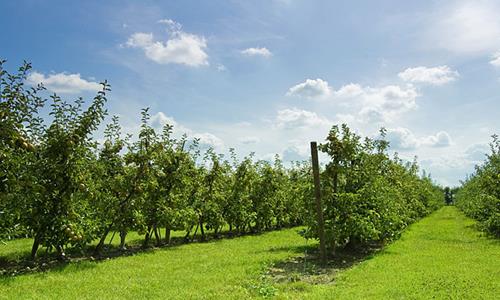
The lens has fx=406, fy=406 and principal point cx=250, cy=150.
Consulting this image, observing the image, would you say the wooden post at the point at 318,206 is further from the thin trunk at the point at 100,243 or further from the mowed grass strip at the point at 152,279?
the thin trunk at the point at 100,243

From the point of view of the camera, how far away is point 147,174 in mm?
17516

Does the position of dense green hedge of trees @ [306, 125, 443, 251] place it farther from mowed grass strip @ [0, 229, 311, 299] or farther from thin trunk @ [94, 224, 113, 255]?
thin trunk @ [94, 224, 113, 255]

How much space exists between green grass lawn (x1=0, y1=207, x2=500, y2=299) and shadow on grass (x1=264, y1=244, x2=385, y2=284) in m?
0.09

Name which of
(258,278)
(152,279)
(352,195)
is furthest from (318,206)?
(152,279)

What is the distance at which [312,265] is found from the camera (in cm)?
1377

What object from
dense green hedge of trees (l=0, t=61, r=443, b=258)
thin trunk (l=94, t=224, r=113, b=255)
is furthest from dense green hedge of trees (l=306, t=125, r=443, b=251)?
thin trunk (l=94, t=224, r=113, b=255)

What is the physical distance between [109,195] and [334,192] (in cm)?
918

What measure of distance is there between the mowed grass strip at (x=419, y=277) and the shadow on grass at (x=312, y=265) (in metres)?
0.56

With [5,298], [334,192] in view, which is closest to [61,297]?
[5,298]

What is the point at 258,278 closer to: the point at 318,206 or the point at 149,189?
the point at 318,206

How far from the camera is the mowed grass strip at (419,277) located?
30.6ft

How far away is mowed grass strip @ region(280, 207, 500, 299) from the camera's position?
9320 mm

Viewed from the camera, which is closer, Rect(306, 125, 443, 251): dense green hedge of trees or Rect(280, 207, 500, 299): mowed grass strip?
Rect(280, 207, 500, 299): mowed grass strip

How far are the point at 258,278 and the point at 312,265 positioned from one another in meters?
3.12
